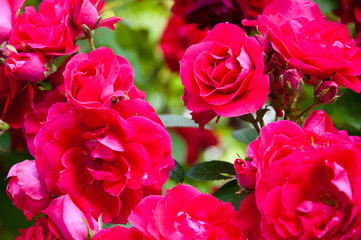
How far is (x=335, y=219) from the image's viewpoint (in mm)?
398

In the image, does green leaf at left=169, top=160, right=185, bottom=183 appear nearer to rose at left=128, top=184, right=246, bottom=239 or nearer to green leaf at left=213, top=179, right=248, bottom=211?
green leaf at left=213, top=179, right=248, bottom=211

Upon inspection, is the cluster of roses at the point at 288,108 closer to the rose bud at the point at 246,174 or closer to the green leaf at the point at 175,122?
the rose bud at the point at 246,174

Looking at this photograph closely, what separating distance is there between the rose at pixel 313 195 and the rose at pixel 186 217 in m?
0.04

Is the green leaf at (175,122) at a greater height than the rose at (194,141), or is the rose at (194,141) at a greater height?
the green leaf at (175,122)

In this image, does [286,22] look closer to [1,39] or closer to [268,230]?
[268,230]

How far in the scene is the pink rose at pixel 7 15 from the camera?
2.04 ft

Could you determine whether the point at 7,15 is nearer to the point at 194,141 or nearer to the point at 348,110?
→ the point at 348,110

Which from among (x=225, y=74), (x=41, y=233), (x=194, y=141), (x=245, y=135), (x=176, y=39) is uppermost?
(x=225, y=74)

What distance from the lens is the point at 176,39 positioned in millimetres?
1328

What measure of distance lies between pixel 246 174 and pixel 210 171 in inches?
8.0

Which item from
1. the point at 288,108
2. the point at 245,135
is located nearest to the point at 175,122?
the point at 245,135

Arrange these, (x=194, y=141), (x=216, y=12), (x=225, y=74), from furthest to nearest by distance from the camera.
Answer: (x=194, y=141)
(x=216, y=12)
(x=225, y=74)

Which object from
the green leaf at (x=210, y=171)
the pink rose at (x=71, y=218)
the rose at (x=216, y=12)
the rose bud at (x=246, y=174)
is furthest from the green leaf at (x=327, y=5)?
the pink rose at (x=71, y=218)

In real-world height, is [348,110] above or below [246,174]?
below
